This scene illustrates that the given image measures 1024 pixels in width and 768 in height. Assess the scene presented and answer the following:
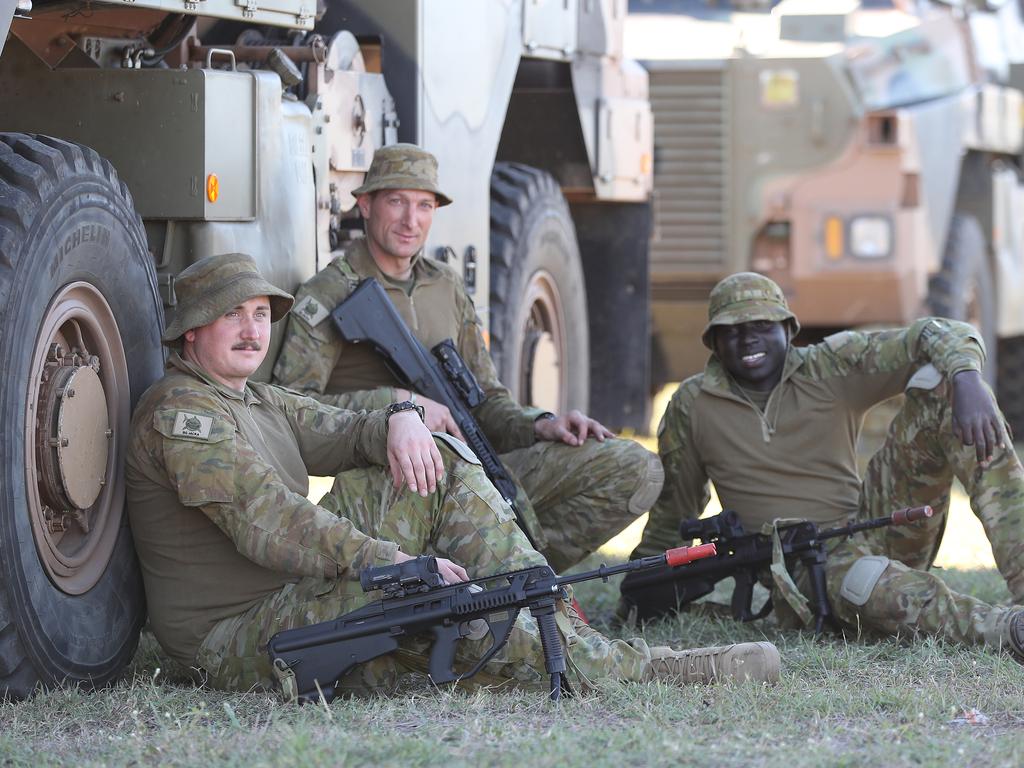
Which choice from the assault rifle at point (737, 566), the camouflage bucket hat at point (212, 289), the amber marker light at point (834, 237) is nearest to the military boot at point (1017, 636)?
the assault rifle at point (737, 566)

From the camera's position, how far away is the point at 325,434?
421cm

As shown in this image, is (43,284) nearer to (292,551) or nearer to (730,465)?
(292,551)

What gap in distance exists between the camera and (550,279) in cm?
684

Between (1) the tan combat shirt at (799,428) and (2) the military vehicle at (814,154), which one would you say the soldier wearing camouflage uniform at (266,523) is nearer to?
(1) the tan combat shirt at (799,428)

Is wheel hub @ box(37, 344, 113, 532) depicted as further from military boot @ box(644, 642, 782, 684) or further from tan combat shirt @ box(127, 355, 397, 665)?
military boot @ box(644, 642, 782, 684)

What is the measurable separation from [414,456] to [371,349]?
99cm

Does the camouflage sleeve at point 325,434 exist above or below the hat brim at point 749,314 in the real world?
below

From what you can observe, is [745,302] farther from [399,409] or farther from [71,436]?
[71,436]

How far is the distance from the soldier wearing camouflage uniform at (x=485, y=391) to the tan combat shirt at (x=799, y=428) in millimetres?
219

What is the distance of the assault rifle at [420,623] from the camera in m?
3.71

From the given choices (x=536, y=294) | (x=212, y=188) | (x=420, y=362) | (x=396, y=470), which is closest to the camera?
(x=396, y=470)

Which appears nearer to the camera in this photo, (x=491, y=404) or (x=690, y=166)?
(x=491, y=404)

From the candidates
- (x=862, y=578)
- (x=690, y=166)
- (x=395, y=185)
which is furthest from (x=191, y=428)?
(x=690, y=166)

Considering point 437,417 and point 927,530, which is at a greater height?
point 437,417
